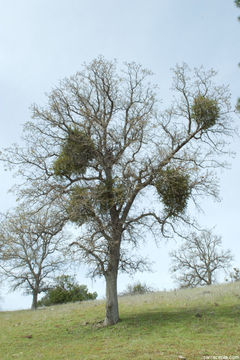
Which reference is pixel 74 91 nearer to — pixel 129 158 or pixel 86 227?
pixel 129 158

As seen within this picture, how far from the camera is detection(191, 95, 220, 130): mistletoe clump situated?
45.3 ft

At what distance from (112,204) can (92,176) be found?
1.99 metres

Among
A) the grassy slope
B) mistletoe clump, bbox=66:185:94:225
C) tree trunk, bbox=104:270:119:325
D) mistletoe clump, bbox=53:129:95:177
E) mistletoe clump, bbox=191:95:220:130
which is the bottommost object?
the grassy slope

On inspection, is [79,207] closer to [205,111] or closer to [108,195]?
[108,195]

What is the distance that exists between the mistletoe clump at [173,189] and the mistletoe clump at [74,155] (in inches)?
131

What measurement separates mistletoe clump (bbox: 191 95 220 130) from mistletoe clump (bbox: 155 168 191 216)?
9.60 feet

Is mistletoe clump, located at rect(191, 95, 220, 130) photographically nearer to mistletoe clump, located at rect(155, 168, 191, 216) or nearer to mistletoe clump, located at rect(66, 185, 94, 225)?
mistletoe clump, located at rect(155, 168, 191, 216)

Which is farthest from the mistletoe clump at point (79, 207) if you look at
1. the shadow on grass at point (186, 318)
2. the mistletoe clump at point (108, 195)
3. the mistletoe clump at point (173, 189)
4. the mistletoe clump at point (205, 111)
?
the mistletoe clump at point (205, 111)

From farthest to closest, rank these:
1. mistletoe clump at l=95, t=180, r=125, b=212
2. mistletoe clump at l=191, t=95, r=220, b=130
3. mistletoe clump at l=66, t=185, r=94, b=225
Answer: mistletoe clump at l=191, t=95, r=220, b=130
mistletoe clump at l=95, t=180, r=125, b=212
mistletoe clump at l=66, t=185, r=94, b=225

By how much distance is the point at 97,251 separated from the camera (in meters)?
12.0

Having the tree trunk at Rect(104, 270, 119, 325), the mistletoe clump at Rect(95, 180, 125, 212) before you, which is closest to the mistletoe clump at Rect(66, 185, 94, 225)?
the mistletoe clump at Rect(95, 180, 125, 212)

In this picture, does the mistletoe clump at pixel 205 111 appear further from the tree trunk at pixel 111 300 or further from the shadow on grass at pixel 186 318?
the shadow on grass at pixel 186 318

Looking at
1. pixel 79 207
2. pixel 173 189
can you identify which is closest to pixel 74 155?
pixel 79 207

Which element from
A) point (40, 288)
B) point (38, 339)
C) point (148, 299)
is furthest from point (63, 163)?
point (40, 288)
